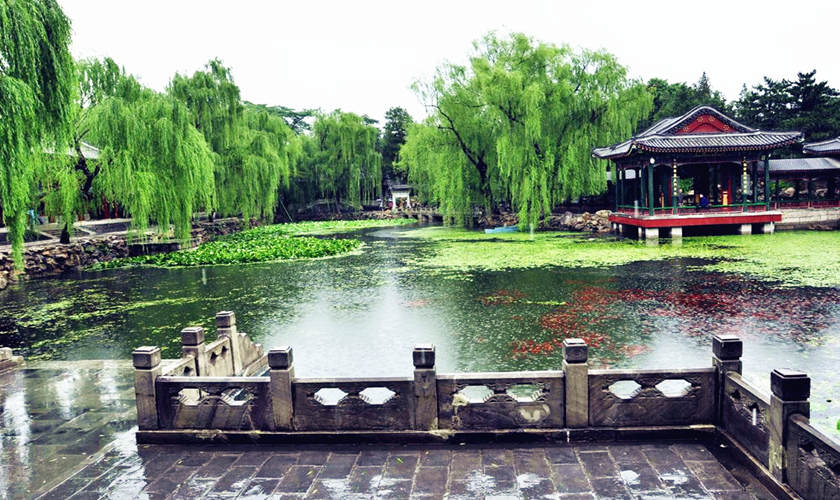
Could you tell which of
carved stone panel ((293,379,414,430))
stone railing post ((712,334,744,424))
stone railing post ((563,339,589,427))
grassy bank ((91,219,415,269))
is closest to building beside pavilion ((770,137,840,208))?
grassy bank ((91,219,415,269))

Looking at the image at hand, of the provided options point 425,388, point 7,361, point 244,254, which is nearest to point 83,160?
point 244,254

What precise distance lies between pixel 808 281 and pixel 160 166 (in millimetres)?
17218

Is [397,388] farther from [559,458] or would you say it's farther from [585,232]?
[585,232]

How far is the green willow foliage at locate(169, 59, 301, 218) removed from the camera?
974 inches

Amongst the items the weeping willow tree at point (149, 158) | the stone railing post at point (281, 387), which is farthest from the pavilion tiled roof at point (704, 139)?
the stone railing post at point (281, 387)

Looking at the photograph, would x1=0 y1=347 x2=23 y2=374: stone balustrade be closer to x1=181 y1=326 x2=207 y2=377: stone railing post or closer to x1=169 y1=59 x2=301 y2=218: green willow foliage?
x1=181 y1=326 x2=207 y2=377: stone railing post

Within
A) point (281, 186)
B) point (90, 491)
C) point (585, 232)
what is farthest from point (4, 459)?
point (281, 186)

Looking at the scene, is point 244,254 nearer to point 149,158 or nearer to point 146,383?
point 149,158

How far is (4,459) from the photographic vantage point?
426 cm

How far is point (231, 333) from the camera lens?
235 inches

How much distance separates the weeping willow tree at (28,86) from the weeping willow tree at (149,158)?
25.8 feet

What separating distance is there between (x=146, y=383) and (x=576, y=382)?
330 centimetres

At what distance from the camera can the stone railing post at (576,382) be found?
163 inches

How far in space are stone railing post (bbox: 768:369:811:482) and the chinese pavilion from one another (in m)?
17.8
